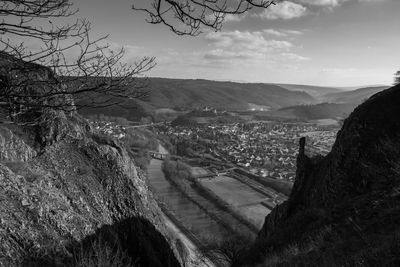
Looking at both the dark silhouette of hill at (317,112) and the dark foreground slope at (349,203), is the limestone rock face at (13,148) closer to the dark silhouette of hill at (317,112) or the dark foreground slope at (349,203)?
the dark foreground slope at (349,203)

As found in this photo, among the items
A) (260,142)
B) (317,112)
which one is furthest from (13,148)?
(317,112)

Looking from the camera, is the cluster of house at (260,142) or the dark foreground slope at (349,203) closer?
the dark foreground slope at (349,203)

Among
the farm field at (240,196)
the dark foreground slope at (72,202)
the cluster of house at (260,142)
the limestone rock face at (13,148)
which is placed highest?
the limestone rock face at (13,148)

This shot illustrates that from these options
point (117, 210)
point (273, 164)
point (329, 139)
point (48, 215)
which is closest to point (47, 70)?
point (48, 215)

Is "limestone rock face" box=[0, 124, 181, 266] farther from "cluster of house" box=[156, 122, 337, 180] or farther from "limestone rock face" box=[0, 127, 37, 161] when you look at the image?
"cluster of house" box=[156, 122, 337, 180]

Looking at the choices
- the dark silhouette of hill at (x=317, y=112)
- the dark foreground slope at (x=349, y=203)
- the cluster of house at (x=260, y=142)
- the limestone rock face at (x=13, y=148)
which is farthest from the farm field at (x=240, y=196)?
the dark silhouette of hill at (x=317, y=112)

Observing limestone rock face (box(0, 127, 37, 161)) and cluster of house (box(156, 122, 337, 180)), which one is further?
cluster of house (box(156, 122, 337, 180))

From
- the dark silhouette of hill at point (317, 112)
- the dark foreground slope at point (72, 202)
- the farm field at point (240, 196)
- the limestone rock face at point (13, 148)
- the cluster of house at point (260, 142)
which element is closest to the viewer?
the dark foreground slope at point (72, 202)

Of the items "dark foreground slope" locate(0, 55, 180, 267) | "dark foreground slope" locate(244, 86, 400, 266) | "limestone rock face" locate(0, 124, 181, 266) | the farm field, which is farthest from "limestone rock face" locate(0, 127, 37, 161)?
the farm field
